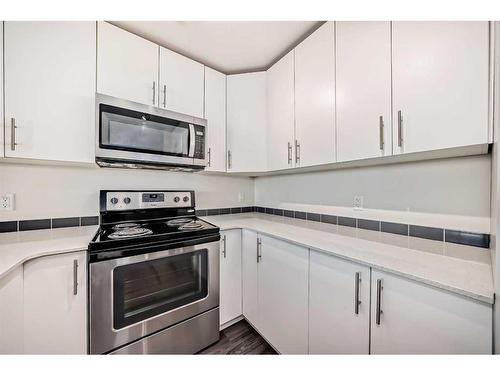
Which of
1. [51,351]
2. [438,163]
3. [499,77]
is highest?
[499,77]

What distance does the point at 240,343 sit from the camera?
155cm

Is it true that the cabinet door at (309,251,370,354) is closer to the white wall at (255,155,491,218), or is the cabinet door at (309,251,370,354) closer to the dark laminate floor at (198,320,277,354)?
the dark laminate floor at (198,320,277,354)

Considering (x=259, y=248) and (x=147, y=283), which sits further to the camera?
(x=259, y=248)

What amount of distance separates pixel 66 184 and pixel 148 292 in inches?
40.4

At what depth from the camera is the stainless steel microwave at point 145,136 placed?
1283 millimetres

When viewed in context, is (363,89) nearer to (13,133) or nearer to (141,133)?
(141,133)

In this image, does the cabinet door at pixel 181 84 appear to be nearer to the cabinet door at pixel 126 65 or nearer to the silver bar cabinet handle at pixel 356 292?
the cabinet door at pixel 126 65

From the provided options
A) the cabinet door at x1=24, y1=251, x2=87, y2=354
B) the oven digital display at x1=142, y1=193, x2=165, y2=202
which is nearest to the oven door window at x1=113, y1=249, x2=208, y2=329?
the cabinet door at x1=24, y1=251, x2=87, y2=354

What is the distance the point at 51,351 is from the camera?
104 cm

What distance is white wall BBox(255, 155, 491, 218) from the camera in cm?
100

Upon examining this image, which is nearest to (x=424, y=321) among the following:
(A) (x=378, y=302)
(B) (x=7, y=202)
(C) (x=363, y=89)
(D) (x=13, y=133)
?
(A) (x=378, y=302)

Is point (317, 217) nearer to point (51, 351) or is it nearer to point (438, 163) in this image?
point (438, 163)

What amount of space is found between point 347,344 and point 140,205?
5.45 ft

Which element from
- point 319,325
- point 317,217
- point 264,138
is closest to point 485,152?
point 317,217
